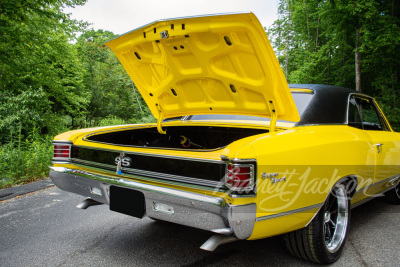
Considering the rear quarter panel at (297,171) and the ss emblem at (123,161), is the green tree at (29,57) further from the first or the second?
the rear quarter panel at (297,171)

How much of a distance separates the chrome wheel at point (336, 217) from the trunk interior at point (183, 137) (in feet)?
3.69

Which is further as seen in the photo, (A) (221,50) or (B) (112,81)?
(B) (112,81)

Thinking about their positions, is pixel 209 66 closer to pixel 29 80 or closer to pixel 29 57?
pixel 29 57

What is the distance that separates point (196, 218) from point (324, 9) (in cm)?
1403

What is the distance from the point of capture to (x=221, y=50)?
7.16 ft

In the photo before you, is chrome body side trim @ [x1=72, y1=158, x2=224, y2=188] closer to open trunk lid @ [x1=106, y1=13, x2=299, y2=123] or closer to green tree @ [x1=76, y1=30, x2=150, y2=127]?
open trunk lid @ [x1=106, y1=13, x2=299, y2=123]

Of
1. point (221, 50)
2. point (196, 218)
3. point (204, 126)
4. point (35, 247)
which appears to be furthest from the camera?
point (204, 126)

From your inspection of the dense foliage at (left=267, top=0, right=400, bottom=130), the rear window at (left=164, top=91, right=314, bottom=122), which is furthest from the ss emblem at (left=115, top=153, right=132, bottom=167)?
the dense foliage at (left=267, top=0, right=400, bottom=130)

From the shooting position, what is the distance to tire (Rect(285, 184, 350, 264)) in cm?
201

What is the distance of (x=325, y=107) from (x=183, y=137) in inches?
63.2

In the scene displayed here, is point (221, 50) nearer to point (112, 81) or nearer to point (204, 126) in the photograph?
point (204, 126)

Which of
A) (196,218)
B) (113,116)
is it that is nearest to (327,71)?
(113,116)

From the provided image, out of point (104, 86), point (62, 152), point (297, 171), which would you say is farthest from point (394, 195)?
point (104, 86)

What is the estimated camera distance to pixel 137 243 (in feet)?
8.41
